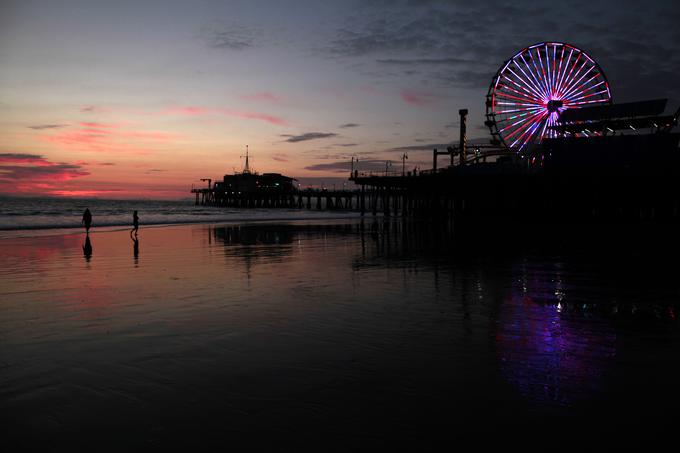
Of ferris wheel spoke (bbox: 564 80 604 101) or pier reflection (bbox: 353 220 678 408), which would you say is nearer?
pier reflection (bbox: 353 220 678 408)

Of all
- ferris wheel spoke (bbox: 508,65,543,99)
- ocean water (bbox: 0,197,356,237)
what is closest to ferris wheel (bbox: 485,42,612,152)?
ferris wheel spoke (bbox: 508,65,543,99)

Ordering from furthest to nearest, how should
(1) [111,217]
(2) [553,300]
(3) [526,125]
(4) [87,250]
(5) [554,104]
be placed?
(1) [111,217] → (3) [526,125] → (5) [554,104] → (4) [87,250] → (2) [553,300]

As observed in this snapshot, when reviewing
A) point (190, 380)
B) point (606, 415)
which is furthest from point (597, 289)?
point (190, 380)

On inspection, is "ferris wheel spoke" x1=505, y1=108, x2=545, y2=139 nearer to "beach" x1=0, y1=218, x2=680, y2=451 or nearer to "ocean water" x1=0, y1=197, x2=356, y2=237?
"ocean water" x1=0, y1=197, x2=356, y2=237

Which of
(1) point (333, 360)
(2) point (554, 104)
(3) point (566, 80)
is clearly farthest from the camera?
(3) point (566, 80)

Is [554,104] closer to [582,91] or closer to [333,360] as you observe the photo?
[582,91]

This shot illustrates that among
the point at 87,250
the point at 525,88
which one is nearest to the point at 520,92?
the point at 525,88

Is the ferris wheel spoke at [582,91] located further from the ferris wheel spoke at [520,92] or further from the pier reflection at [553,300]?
the pier reflection at [553,300]

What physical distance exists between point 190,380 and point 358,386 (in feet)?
6.62

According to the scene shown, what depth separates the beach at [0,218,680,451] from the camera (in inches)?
185

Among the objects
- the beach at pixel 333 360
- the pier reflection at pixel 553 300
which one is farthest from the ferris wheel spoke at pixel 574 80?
the beach at pixel 333 360

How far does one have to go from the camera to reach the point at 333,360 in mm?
6723

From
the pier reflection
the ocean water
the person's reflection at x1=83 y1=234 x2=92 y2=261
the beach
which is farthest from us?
the ocean water

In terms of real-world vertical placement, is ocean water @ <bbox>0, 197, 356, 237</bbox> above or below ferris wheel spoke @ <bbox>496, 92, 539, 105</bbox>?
below
